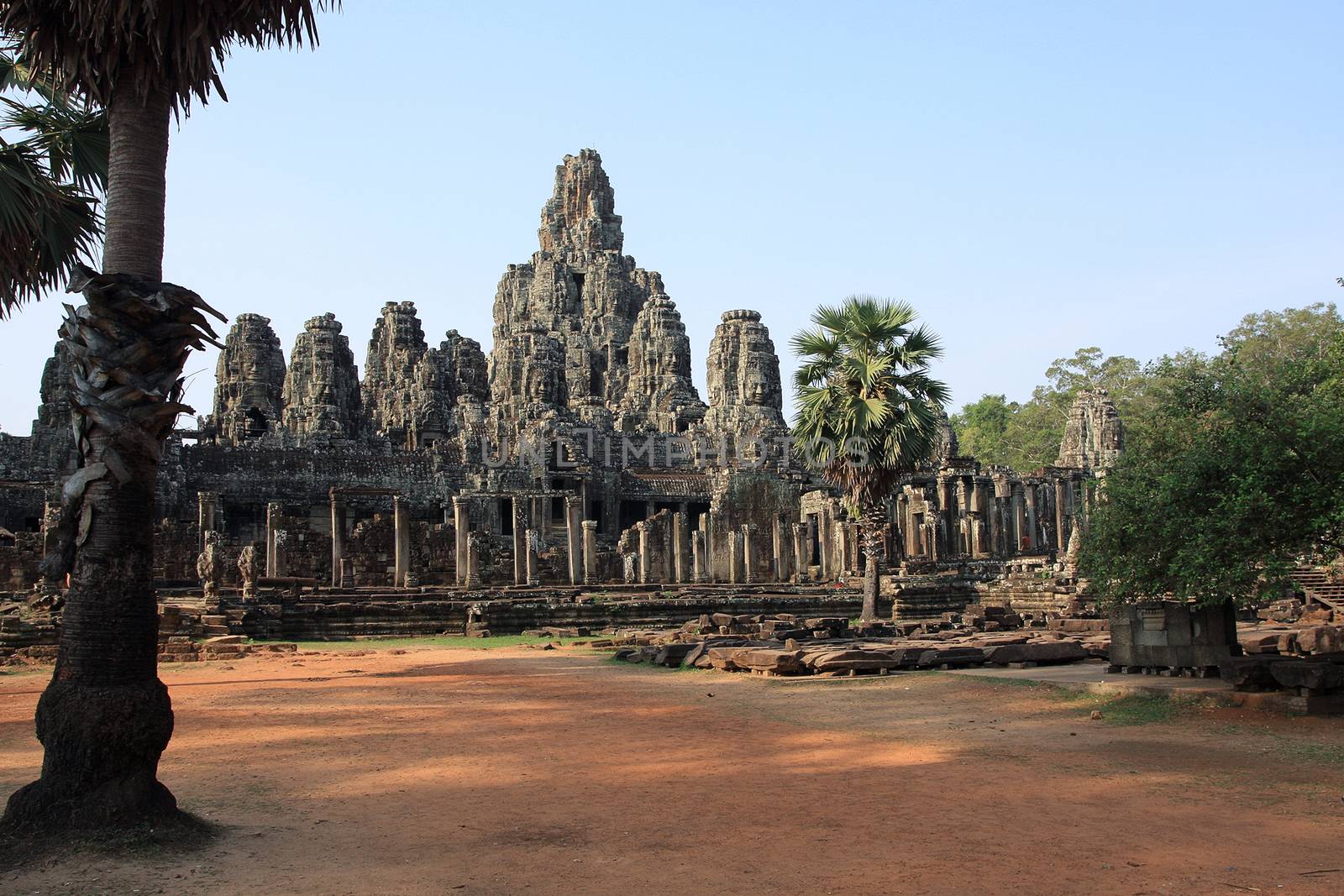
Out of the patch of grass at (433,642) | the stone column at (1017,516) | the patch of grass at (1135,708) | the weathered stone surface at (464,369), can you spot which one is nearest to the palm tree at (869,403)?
the patch of grass at (433,642)

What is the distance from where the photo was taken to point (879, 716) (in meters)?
11.5

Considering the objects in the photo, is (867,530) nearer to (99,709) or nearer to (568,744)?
(568,744)

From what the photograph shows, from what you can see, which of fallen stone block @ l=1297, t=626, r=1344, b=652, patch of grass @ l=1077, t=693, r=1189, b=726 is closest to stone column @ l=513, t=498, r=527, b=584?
fallen stone block @ l=1297, t=626, r=1344, b=652

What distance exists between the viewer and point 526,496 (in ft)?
133

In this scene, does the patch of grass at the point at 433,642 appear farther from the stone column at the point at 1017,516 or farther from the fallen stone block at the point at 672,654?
the stone column at the point at 1017,516

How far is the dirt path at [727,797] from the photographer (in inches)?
229

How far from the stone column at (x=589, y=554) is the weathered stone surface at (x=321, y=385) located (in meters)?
22.6

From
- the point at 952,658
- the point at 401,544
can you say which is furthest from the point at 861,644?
the point at 401,544

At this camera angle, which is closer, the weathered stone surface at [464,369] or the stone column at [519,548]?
the stone column at [519,548]

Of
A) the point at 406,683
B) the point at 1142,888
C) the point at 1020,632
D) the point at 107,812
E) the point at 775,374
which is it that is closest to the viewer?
the point at 1142,888

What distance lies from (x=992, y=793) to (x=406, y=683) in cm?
879

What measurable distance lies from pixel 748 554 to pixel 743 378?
2557 cm

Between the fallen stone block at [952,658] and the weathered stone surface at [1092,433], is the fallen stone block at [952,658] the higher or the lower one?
the lower one

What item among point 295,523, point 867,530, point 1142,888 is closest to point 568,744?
point 1142,888
